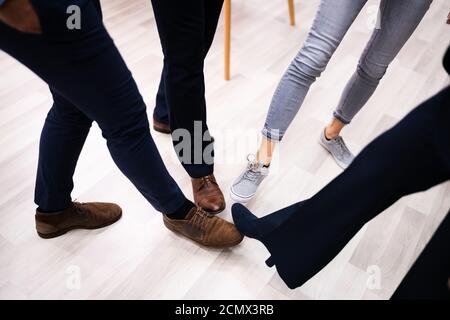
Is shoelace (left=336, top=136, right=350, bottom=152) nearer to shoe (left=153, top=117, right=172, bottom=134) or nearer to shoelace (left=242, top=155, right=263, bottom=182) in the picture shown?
shoelace (left=242, top=155, right=263, bottom=182)

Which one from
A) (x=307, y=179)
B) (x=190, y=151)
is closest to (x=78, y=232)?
(x=190, y=151)

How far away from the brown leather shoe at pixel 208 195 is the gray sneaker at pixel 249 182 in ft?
0.18

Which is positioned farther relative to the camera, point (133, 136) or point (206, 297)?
point (206, 297)

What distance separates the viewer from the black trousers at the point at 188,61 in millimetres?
743

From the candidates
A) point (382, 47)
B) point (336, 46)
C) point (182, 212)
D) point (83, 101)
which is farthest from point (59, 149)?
point (382, 47)

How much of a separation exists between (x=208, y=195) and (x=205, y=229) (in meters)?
0.14

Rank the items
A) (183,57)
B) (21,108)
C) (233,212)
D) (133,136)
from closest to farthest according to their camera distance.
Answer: (133,136)
(183,57)
(233,212)
(21,108)

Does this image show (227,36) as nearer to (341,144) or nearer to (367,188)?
(341,144)

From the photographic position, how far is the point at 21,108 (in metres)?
1.39

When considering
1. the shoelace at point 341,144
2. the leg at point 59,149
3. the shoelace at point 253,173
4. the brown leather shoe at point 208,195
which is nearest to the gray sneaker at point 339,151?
the shoelace at point 341,144

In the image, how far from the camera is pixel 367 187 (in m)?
0.61

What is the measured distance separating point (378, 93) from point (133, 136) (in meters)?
1.37

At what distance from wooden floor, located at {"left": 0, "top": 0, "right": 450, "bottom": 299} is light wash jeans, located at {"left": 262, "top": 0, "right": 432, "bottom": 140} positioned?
1.01 ft
